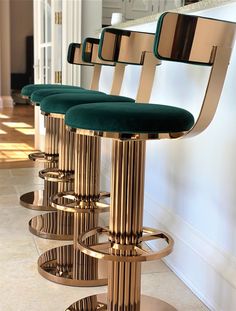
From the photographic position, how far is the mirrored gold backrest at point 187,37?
111 cm

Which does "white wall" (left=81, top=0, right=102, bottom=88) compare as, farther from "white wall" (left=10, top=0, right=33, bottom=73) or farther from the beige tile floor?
"white wall" (left=10, top=0, right=33, bottom=73)

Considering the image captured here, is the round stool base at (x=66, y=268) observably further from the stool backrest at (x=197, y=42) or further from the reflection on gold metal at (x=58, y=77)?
the reflection on gold metal at (x=58, y=77)

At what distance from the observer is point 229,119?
1.64m

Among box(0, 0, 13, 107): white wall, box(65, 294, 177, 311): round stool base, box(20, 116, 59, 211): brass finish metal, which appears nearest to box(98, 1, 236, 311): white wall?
box(65, 294, 177, 311): round stool base

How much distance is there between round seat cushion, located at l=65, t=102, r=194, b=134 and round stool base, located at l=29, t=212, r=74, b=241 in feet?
3.65

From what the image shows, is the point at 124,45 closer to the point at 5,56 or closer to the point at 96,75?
the point at 96,75

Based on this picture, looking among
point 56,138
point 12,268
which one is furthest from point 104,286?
point 56,138

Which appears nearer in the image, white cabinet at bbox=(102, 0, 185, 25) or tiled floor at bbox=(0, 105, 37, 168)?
white cabinet at bbox=(102, 0, 185, 25)

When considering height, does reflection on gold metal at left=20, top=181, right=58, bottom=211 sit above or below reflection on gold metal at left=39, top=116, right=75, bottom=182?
below

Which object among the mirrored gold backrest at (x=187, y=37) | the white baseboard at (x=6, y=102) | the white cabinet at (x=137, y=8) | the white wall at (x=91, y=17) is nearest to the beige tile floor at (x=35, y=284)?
the mirrored gold backrest at (x=187, y=37)

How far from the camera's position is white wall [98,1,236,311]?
5.40ft

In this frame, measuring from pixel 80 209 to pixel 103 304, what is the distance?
0.42 meters

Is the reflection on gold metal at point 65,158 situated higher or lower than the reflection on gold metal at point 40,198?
higher

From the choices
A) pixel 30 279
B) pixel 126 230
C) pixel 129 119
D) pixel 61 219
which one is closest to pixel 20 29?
pixel 61 219
